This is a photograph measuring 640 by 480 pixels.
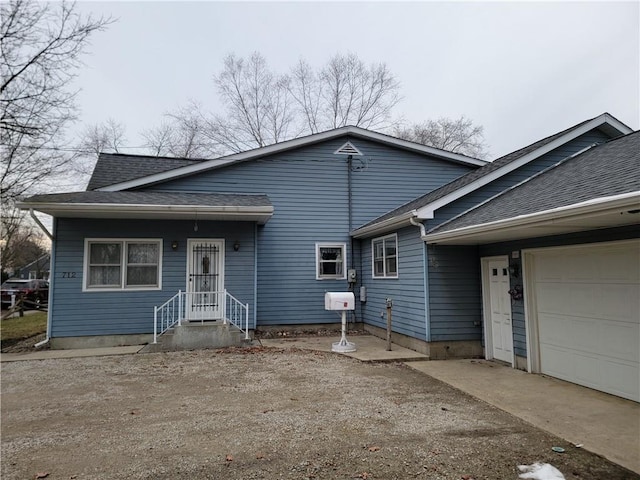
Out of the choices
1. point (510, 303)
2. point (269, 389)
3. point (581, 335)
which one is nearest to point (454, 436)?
point (269, 389)

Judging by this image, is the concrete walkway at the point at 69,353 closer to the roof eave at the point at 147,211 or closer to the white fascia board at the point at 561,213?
the roof eave at the point at 147,211

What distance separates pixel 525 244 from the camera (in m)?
6.59

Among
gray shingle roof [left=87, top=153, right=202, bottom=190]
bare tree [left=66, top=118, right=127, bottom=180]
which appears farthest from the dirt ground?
bare tree [left=66, top=118, right=127, bottom=180]

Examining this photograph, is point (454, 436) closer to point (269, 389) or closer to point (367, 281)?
Result: point (269, 389)

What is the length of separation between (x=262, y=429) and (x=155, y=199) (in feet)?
22.2

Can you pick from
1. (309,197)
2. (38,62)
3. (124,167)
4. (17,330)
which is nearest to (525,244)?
(309,197)

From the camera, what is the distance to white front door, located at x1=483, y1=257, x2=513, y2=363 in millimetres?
7176

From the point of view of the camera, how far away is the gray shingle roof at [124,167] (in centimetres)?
1084

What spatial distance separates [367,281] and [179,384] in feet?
20.4

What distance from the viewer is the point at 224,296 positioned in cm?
961

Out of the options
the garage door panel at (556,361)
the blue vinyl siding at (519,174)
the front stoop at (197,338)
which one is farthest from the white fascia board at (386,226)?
the front stoop at (197,338)

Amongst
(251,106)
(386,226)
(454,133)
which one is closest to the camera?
(386,226)

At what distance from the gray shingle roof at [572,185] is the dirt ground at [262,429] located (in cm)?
277

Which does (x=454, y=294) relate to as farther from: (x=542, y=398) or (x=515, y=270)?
(x=542, y=398)
